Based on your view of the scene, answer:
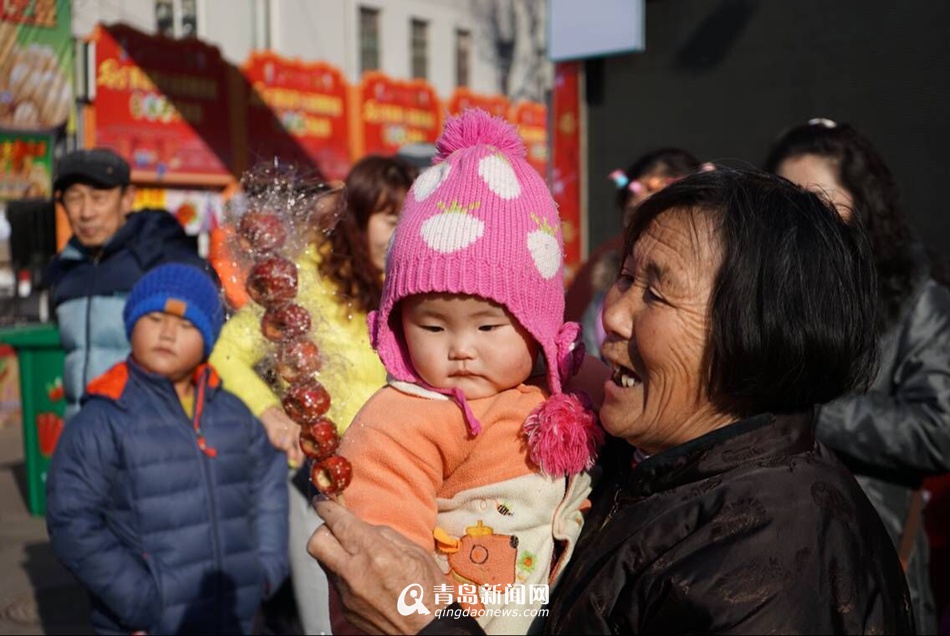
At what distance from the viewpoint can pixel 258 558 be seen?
3770 mm

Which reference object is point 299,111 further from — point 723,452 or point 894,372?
point 723,452

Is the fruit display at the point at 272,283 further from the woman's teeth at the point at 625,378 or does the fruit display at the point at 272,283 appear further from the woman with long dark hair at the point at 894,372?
the woman with long dark hair at the point at 894,372

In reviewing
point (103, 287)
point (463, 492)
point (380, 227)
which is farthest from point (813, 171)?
point (103, 287)

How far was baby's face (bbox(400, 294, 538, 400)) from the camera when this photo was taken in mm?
1849

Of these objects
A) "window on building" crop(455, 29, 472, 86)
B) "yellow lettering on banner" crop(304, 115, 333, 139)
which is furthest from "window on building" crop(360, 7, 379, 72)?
"yellow lettering on banner" crop(304, 115, 333, 139)

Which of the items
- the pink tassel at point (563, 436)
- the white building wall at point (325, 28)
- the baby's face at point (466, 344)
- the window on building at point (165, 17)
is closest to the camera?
the pink tassel at point (563, 436)

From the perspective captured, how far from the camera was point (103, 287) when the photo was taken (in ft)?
16.1

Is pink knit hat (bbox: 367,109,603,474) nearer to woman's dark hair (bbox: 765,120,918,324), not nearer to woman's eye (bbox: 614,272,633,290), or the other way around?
woman's eye (bbox: 614,272,633,290)

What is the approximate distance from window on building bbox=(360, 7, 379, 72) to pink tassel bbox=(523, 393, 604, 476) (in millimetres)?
22441

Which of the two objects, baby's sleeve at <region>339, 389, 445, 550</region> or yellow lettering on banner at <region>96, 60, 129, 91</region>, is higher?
yellow lettering on banner at <region>96, 60, 129, 91</region>

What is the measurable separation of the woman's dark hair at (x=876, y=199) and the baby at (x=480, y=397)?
141 centimetres

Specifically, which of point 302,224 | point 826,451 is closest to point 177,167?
point 302,224

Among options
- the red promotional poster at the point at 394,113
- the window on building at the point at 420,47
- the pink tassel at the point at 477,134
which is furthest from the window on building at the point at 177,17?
the pink tassel at the point at 477,134

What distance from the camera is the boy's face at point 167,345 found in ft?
12.0
